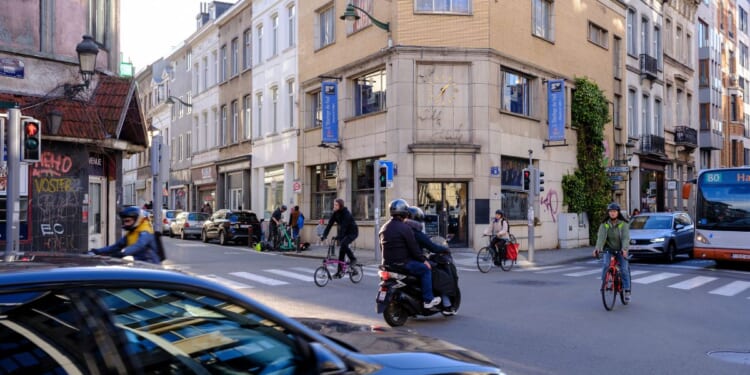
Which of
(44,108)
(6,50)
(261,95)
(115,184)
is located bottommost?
(115,184)

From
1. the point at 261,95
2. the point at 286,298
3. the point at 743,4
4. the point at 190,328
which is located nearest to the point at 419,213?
the point at 286,298

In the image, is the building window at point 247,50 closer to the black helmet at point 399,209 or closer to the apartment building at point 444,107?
the apartment building at point 444,107

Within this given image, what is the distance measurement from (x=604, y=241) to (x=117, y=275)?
10.1 metres

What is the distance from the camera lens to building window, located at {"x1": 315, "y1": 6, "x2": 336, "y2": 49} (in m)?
28.3

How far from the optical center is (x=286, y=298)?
39.3 ft

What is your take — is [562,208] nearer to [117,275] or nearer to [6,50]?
[6,50]

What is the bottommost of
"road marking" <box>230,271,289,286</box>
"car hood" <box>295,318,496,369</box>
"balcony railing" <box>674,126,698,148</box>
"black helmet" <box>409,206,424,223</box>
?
"road marking" <box>230,271,289,286</box>

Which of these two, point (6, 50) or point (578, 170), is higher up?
point (6, 50)

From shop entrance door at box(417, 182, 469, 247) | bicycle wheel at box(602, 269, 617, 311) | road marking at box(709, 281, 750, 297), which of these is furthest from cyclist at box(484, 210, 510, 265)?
bicycle wheel at box(602, 269, 617, 311)

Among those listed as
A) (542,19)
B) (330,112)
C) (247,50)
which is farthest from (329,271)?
(247,50)

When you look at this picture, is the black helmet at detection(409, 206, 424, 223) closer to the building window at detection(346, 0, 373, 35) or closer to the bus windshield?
the bus windshield

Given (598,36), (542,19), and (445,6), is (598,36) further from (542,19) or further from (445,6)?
(445,6)

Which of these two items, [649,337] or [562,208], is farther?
[562,208]

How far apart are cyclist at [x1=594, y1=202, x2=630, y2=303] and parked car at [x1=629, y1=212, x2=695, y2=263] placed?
1057cm
